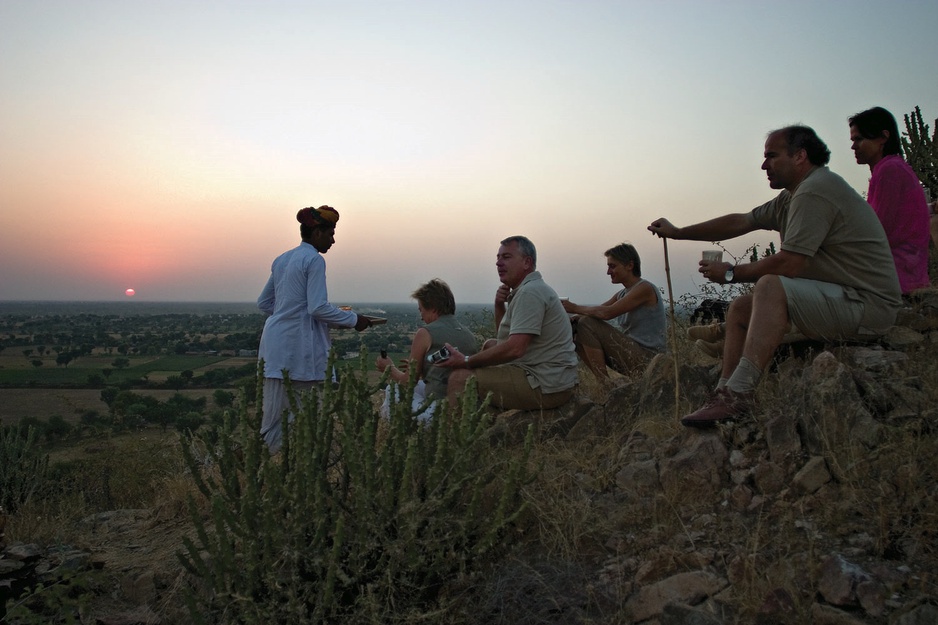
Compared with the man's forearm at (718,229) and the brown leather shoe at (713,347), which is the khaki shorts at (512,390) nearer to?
the brown leather shoe at (713,347)

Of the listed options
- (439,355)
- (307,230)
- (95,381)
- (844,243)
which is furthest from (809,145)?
(95,381)

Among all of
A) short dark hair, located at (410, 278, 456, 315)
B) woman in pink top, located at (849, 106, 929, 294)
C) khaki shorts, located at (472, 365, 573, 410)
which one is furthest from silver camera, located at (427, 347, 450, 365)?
woman in pink top, located at (849, 106, 929, 294)

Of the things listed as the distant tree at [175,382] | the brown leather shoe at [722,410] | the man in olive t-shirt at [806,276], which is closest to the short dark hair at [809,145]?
the man in olive t-shirt at [806,276]

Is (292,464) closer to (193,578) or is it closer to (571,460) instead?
(193,578)

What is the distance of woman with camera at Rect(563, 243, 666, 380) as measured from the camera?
17.6 feet

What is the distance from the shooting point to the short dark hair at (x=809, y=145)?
3.67 meters

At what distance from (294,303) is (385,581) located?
2.66m

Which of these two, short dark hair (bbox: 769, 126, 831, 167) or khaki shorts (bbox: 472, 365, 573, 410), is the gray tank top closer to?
khaki shorts (bbox: 472, 365, 573, 410)

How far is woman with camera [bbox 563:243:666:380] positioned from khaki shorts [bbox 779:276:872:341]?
1673 mm

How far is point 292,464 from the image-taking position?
10.3ft

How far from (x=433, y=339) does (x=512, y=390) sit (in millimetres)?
913

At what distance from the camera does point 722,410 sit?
3395 millimetres

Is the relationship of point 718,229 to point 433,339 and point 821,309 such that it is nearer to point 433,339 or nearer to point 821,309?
point 821,309

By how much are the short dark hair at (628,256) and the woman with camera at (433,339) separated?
1.42m
